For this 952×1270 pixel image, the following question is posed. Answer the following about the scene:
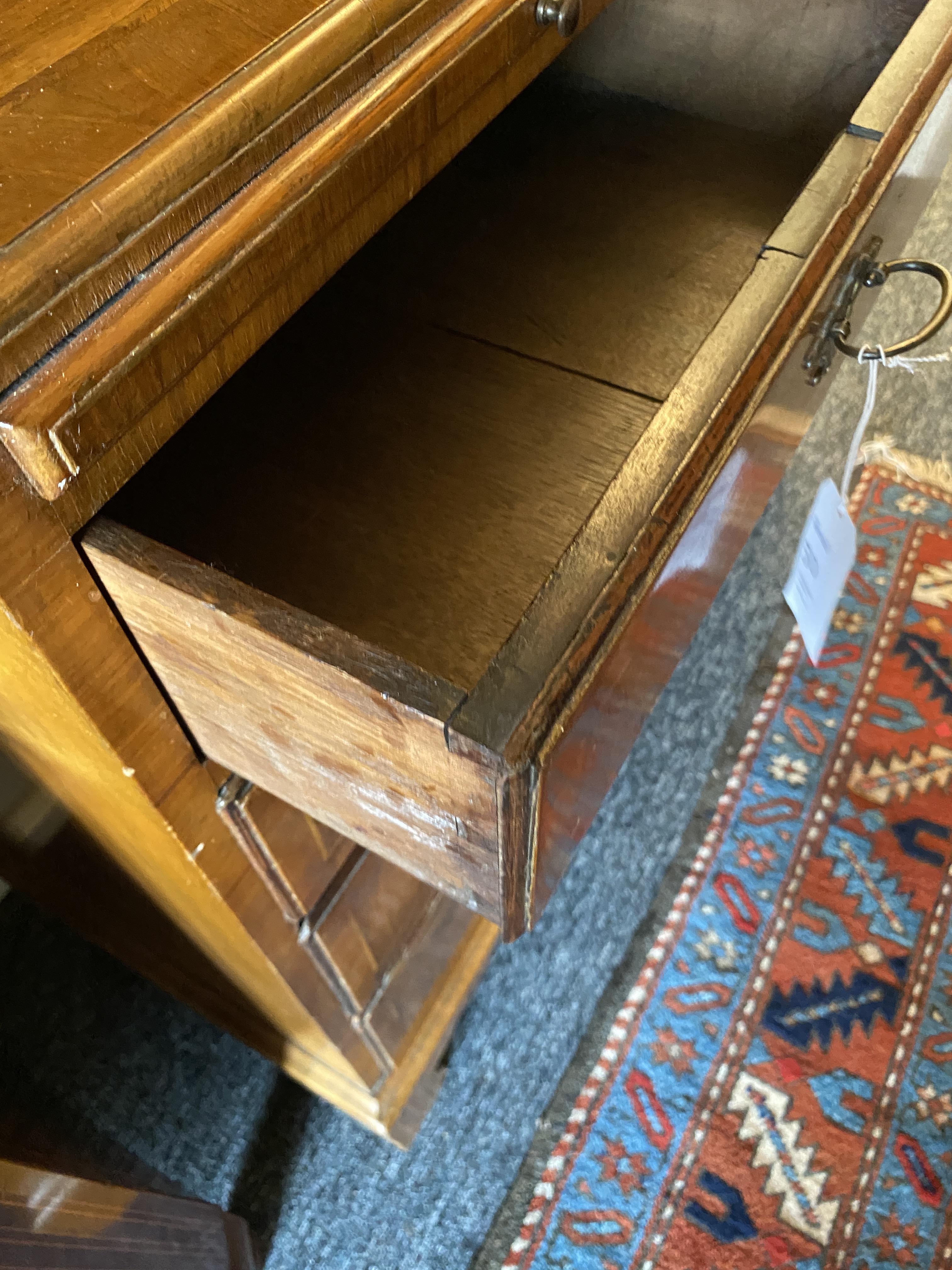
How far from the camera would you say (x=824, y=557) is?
704 millimetres

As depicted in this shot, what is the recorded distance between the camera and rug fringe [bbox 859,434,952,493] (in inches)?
52.5

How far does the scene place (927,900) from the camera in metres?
1.00

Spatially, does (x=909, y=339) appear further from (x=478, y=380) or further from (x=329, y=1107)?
(x=329, y=1107)

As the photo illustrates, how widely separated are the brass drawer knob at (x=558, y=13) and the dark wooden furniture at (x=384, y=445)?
11mm

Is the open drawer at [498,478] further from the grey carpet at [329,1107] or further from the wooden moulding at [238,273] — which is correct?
the grey carpet at [329,1107]

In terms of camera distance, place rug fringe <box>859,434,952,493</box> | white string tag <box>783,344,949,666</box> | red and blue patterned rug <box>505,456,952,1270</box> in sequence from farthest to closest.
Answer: rug fringe <box>859,434,952,493</box>
red and blue patterned rug <box>505,456,952,1270</box>
white string tag <box>783,344,949,666</box>

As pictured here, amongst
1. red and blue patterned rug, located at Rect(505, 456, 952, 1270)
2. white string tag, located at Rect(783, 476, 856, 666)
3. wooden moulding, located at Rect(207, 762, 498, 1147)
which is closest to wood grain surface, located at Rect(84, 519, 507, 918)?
wooden moulding, located at Rect(207, 762, 498, 1147)

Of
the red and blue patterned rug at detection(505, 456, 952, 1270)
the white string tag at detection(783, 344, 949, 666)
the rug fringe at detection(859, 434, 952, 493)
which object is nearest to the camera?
the white string tag at detection(783, 344, 949, 666)

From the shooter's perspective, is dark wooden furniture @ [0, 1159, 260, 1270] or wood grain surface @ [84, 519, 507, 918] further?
dark wooden furniture @ [0, 1159, 260, 1270]

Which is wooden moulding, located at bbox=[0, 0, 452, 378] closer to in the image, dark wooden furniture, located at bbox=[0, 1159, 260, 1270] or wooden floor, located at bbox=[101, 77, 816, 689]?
wooden floor, located at bbox=[101, 77, 816, 689]

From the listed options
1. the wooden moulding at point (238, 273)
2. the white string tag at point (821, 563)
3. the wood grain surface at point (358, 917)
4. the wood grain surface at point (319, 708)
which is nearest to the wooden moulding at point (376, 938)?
the wood grain surface at point (358, 917)

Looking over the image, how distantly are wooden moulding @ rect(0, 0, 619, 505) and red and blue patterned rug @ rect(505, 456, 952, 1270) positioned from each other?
0.79 m

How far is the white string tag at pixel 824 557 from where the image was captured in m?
0.69

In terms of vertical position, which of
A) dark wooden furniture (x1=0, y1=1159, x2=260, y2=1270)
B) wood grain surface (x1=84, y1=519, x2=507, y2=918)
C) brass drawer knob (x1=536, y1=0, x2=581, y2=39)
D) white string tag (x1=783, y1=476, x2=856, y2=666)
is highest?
brass drawer knob (x1=536, y1=0, x2=581, y2=39)
